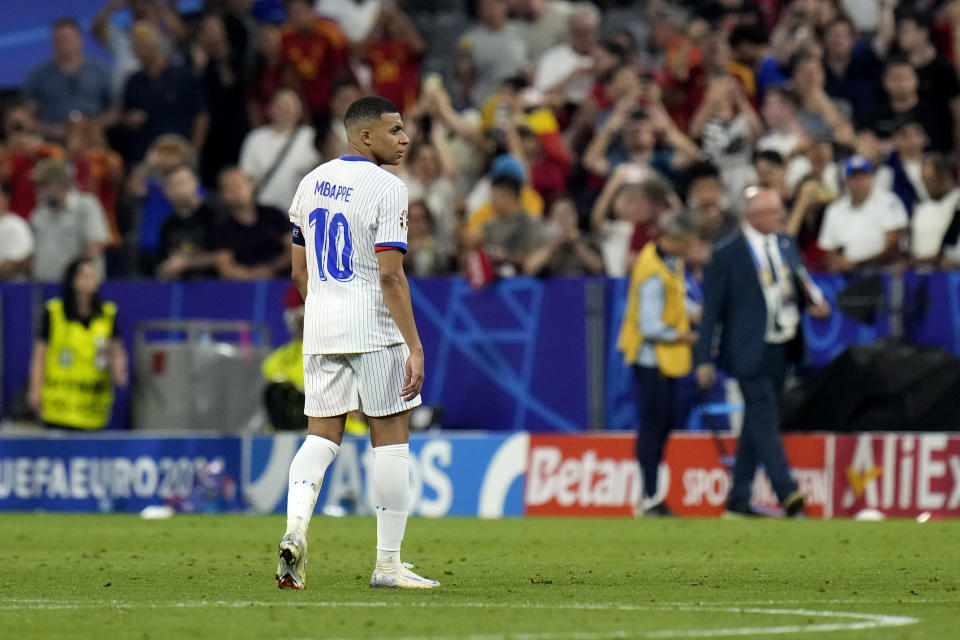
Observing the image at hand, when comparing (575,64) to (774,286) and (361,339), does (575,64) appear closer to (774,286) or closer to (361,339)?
(774,286)

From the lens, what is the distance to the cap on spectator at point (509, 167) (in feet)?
53.4

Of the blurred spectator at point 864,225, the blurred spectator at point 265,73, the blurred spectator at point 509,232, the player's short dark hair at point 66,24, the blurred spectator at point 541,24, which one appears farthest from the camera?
the player's short dark hair at point 66,24

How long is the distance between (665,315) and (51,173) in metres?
6.66

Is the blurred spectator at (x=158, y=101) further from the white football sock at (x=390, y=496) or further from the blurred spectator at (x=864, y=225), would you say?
the white football sock at (x=390, y=496)

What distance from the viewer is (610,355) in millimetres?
15477

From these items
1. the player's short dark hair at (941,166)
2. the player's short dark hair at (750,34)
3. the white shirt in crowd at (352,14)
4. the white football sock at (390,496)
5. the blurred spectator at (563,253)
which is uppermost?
the white shirt in crowd at (352,14)

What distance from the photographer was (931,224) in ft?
48.3

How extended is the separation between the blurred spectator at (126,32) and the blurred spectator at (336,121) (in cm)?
259

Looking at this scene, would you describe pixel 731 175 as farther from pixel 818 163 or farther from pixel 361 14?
pixel 361 14

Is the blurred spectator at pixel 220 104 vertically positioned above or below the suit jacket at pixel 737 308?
above

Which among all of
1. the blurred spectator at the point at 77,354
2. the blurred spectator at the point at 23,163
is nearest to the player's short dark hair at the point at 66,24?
the blurred spectator at the point at 23,163

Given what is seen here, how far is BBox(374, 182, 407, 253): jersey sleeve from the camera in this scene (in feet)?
26.1

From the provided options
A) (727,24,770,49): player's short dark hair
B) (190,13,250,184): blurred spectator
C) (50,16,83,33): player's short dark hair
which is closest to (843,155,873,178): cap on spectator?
(727,24,770,49): player's short dark hair

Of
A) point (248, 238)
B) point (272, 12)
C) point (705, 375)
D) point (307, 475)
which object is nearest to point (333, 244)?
point (307, 475)
